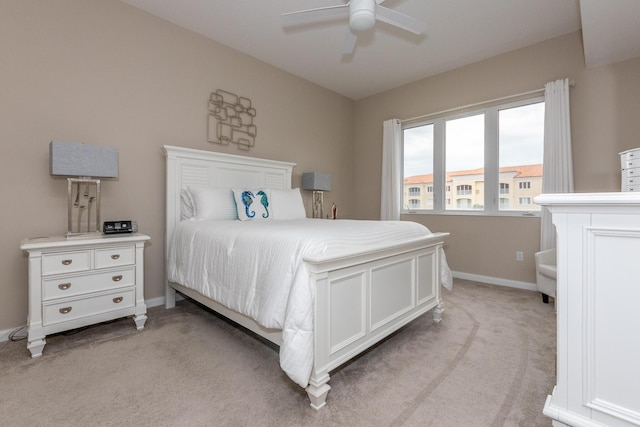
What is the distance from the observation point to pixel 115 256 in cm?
223

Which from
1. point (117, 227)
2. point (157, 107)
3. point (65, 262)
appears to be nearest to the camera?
point (65, 262)

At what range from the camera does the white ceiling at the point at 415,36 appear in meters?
2.66

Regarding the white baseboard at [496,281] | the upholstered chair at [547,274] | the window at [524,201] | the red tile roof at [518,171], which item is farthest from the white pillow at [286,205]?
the window at [524,201]

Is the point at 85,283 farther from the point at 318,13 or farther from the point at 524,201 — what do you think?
the point at 524,201

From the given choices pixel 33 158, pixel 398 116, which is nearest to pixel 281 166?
pixel 398 116

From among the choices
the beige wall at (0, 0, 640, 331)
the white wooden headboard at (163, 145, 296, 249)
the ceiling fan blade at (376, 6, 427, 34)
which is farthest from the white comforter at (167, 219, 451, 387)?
the ceiling fan blade at (376, 6, 427, 34)

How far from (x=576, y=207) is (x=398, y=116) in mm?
3910

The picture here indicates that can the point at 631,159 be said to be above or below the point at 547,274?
above

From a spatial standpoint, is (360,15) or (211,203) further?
(211,203)

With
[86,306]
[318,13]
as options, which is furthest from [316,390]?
[318,13]

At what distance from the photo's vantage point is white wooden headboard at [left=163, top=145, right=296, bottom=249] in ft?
9.52

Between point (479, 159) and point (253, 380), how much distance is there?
3691 mm

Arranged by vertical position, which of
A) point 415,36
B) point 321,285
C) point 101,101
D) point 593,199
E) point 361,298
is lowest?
point 361,298

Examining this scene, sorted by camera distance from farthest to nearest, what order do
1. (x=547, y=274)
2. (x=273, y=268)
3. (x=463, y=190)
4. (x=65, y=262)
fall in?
(x=463, y=190) < (x=547, y=274) < (x=65, y=262) < (x=273, y=268)
